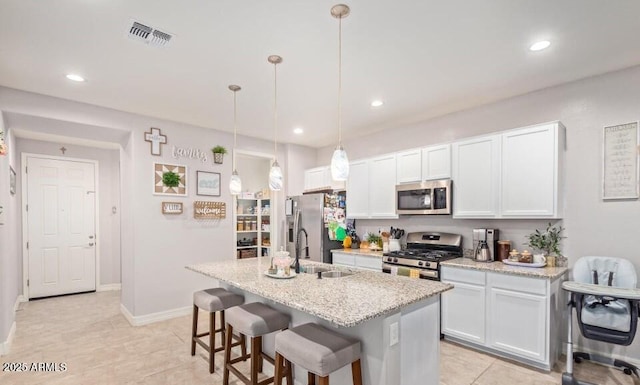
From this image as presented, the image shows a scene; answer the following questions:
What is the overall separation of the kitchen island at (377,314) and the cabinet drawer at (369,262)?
1.63m

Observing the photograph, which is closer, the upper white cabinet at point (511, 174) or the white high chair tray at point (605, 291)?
the white high chair tray at point (605, 291)

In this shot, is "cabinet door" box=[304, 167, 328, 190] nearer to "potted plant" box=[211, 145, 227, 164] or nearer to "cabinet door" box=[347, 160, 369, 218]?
"cabinet door" box=[347, 160, 369, 218]

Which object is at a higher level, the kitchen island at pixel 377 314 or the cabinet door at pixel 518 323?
the kitchen island at pixel 377 314

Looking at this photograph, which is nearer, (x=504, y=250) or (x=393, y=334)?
(x=393, y=334)

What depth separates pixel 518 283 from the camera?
2867 mm

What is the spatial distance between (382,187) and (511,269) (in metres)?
1.94

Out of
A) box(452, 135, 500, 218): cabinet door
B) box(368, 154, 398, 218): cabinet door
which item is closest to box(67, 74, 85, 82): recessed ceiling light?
box(368, 154, 398, 218): cabinet door

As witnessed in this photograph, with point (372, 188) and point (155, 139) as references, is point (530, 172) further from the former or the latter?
point (155, 139)

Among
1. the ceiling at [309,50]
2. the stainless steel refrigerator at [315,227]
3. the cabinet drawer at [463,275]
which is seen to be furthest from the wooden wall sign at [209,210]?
the cabinet drawer at [463,275]

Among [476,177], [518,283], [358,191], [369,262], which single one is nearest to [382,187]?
[358,191]

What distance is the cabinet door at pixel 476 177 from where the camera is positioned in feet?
11.0

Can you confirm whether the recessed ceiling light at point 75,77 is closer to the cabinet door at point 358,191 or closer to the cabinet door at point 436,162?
the cabinet door at point 358,191

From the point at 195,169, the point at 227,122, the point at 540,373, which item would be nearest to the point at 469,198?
the point at 540,373

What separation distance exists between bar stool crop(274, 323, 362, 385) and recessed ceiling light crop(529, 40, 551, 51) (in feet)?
8.32
